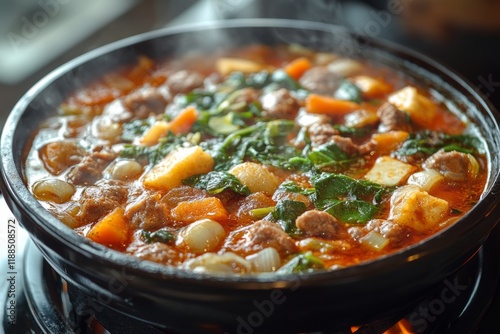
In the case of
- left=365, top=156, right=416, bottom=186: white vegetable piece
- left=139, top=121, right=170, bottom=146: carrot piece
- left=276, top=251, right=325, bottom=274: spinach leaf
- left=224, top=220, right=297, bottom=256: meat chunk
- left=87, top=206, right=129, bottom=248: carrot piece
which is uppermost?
left=139, top=121, right=170, bottom=146: carrot piece

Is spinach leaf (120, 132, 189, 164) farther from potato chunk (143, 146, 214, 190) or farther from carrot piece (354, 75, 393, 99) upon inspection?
carrot piece (354, 75, 393, 99)

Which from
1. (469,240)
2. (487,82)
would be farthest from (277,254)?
(487,82)

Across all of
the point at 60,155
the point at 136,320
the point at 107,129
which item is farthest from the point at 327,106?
the point at 136,320

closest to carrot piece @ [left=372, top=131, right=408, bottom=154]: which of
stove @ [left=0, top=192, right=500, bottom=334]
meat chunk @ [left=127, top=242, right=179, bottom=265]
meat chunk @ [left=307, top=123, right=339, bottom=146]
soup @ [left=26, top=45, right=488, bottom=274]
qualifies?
soup @ [left=26, top=45, right=488, bottom=274]

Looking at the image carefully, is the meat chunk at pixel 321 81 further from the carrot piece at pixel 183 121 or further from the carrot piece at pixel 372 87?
the carrot piece at pixel 183 121

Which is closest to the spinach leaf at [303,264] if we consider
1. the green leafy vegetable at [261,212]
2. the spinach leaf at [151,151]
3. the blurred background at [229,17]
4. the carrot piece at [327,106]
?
the green leafy vegetable at [261,212]

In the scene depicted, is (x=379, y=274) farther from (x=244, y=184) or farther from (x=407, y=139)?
(x=407, y=139)
